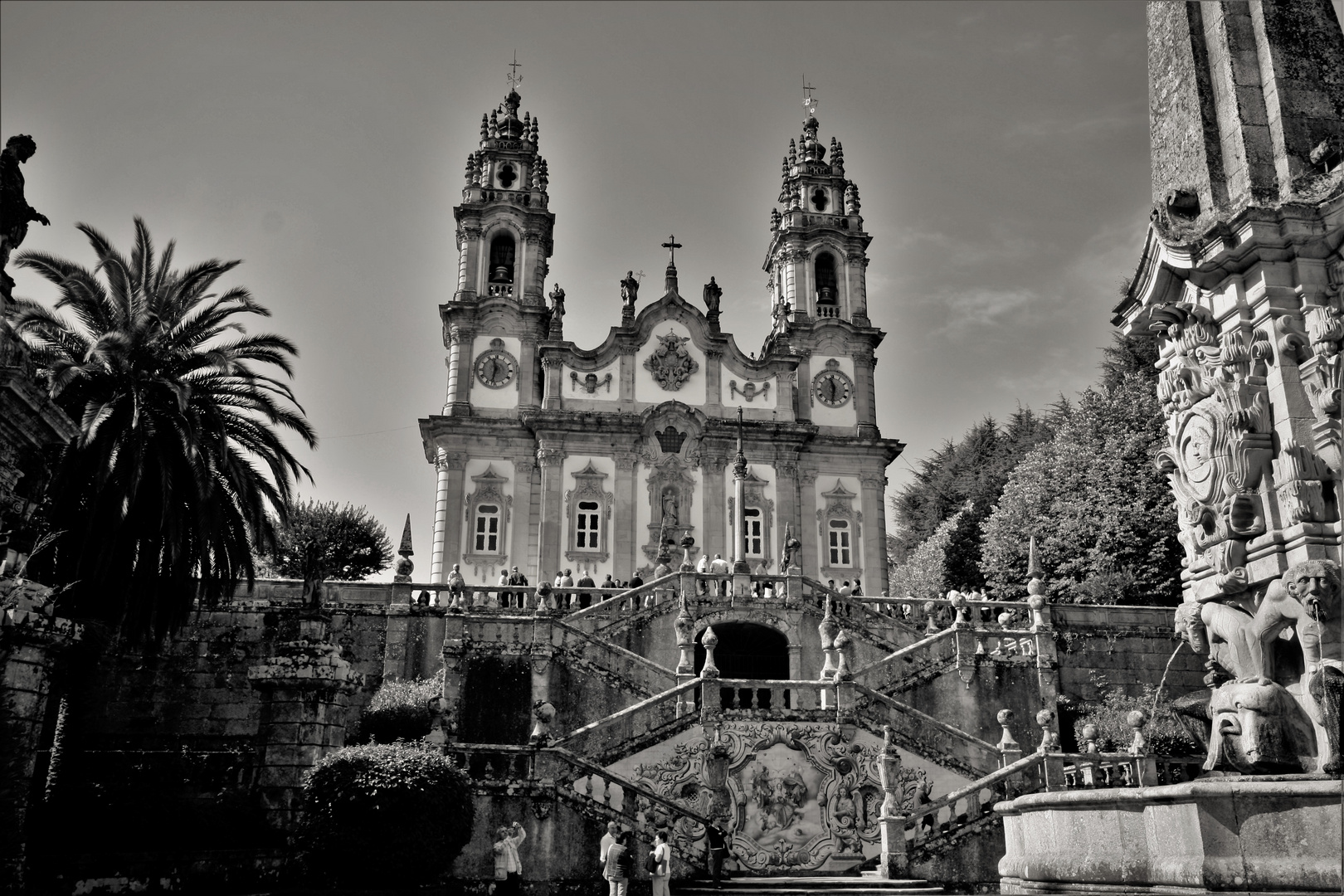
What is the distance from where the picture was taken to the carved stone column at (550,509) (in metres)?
33.9

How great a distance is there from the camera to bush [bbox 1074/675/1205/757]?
18.3m

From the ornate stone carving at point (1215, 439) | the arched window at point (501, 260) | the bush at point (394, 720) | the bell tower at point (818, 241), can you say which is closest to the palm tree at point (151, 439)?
the bush at point (394, 720)

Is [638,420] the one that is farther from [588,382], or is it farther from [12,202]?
[12,202]

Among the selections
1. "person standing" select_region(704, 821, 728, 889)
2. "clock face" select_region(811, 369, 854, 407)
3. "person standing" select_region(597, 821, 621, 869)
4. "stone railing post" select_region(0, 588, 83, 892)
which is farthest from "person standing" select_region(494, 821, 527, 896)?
"clock face" select_region(811, 369, 854, 407)

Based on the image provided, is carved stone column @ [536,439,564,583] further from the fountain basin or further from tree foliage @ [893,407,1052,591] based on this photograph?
the fountain basin

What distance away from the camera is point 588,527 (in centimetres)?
3462

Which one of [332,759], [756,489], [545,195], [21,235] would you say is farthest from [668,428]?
[21,235]

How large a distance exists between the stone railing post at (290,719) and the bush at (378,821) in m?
0.54

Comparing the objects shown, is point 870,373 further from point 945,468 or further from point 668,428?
point 945,468

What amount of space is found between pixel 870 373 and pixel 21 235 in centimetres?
3136

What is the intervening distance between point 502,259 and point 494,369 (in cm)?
448

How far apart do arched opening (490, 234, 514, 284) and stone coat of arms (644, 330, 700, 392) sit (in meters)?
5.75

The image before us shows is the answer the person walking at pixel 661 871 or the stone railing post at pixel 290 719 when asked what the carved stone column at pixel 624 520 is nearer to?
the person walking at pixel 661 871

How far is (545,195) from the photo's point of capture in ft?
129
